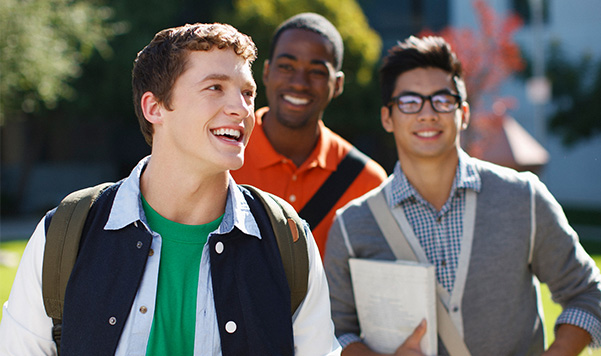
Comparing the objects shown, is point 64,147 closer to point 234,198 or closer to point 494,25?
point 494,25

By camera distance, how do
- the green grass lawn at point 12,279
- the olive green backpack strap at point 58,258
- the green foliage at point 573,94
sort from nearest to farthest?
the olive green backpack strap at point 58,258 < the green grass lawn at point 12,279 < the green foliage at point 573,94

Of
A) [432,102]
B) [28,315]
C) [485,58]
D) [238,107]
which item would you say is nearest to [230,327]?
[28,315]

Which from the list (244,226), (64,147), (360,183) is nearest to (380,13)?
(64,147)

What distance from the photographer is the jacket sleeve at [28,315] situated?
1999mm

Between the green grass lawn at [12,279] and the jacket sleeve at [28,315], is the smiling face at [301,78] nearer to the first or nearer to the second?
the jacket sleeve at [28,315]

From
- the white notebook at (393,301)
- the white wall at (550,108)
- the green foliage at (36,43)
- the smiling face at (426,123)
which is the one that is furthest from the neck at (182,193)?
the white wall at (550,108)

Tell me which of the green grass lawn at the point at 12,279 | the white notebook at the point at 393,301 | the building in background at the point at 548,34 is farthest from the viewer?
the building in background at the point at 548,34

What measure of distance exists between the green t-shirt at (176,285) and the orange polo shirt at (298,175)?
4.42ft

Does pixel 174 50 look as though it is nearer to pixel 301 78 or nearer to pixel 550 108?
pixel 301 78

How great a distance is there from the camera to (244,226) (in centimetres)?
221

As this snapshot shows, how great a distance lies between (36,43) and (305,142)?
1002cm

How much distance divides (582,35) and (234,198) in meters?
26.3

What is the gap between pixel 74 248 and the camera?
79.3 inches

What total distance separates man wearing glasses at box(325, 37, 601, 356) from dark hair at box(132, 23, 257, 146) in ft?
3.75
